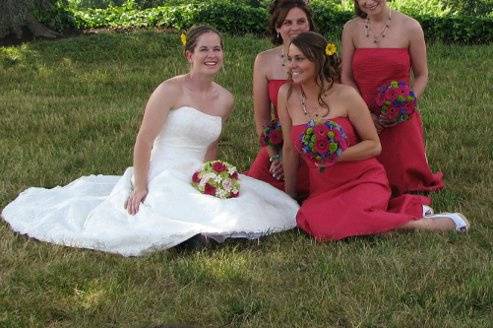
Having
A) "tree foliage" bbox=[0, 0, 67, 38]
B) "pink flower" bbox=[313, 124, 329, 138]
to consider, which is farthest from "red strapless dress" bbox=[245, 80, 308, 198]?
"tree foliage" bbox=[0, 0, 67, 38]

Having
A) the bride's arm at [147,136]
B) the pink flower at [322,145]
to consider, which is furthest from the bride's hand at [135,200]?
the pink flower at [322,145]

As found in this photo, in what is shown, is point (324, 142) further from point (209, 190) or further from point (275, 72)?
point (275, 72)

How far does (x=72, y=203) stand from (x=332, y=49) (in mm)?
2270

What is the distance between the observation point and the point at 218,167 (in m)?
5.45

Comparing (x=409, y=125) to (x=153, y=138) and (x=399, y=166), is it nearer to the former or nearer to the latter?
(x=399, y=166)

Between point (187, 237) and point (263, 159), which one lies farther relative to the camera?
point (263, 159)

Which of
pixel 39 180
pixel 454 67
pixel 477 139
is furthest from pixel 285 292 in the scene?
pixel 454 67

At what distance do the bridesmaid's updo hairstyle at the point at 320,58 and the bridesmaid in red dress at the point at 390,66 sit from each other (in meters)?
0.75

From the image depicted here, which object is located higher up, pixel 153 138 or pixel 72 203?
pixel 153 138

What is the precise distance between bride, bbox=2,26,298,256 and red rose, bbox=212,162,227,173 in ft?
0.70

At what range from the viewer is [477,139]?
25.9ft

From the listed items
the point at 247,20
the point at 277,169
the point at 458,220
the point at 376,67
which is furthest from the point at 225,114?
the point at 247,20

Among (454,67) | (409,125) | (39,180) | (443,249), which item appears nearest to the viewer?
(443,249)

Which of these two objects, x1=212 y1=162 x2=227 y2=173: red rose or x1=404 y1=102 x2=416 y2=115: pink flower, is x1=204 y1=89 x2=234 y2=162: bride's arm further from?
x1=404 y1=102 x2=416 y2=115: pink flower
